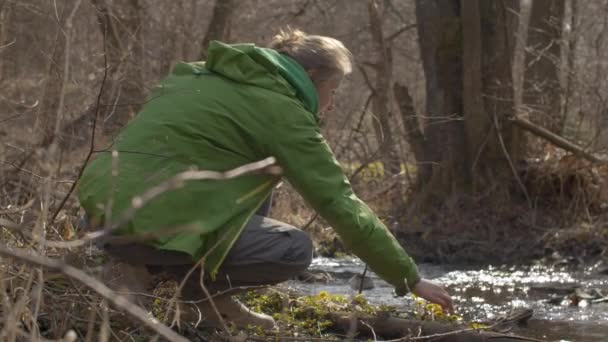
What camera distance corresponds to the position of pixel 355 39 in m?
12.7

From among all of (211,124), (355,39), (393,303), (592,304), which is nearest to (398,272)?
(211,124)

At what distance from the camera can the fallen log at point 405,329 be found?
4.69 m

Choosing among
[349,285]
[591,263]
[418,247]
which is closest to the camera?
[349,285]

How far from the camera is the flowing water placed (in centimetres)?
603

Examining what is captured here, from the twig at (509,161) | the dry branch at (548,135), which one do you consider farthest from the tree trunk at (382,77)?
the dry branch at (548,135)

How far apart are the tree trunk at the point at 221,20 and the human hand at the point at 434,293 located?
299 inches

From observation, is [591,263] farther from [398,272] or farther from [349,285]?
[398,272]

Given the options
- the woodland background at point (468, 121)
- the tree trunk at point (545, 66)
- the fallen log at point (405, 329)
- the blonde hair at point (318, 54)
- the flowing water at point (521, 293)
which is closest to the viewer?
the blonde hair at point (318, 54)

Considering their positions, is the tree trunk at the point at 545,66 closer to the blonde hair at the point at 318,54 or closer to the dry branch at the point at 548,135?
the dry branch at the point at 548,135

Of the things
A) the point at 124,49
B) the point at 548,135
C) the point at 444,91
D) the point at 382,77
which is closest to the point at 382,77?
the point at 382,77

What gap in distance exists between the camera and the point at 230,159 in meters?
4.40

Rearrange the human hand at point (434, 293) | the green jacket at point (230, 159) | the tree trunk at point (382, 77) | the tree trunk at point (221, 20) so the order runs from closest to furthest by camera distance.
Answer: the green jacket at point (230, 159) < the human hand at point (434, 293) < the tree trunk at point (382, 77) < the tree trunk at point (221, 20)

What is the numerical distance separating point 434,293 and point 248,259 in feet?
2.34

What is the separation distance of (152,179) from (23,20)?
589 centimetres
